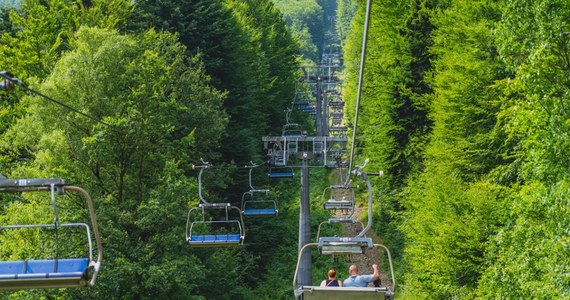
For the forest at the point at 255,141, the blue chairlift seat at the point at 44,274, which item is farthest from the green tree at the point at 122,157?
the blue chairlift seat at the point at 44,274

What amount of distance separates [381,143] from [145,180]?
Result: 1587 cm

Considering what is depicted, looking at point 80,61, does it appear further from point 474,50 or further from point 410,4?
point 410,4

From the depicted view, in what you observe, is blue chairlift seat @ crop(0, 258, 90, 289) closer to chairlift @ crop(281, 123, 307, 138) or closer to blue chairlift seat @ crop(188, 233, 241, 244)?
blue chairlift seat @ crop(188, 233, 241, 244)

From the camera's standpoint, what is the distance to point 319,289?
13.5 metres

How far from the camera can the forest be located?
19219 mm

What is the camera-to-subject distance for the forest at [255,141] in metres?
19.2

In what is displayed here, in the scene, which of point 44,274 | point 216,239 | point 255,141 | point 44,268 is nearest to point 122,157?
point 216,239

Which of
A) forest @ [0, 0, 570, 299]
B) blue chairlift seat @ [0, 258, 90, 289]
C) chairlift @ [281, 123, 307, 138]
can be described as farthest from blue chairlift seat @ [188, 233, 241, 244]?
chairlift @ [281, 123, 307, 138]

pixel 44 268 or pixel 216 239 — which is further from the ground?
pixel 44 268

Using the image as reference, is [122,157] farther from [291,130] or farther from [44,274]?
[291,130]

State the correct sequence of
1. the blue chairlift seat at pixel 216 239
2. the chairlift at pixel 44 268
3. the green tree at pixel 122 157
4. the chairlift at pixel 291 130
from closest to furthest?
the chairlift at pixel 44 268 < the blue chairlift seat at pixel 216 239 < the green tree at pixel 122 157 < the chairlift at pixel 291 130

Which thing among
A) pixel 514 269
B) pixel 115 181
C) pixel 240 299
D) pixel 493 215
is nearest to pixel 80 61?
pixel 115 181

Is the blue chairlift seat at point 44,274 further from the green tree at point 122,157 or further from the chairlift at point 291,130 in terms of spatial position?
the chairlift at point 291,130

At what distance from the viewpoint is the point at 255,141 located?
4600cm
